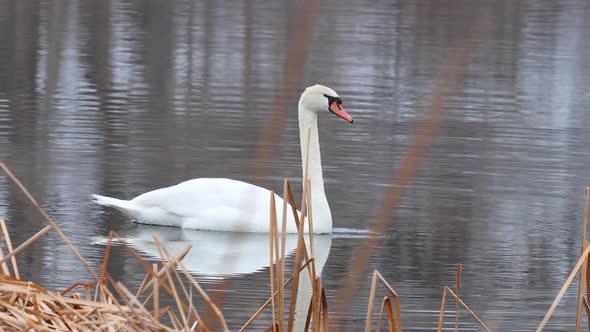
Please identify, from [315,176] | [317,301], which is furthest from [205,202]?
[317,301]

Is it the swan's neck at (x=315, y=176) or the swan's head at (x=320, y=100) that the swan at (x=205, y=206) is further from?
the swan's head at (x=320, y=100)

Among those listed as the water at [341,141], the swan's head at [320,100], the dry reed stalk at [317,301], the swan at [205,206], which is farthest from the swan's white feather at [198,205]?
the dry reed stalk at [317,301]

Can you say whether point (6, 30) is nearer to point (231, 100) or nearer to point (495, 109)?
point (231, 100)

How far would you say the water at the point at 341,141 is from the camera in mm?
6680

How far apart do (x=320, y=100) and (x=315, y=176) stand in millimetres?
523

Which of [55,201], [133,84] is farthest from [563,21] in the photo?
[55,201]

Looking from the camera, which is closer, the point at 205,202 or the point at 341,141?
the point at 205,202

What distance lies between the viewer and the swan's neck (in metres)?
7.57

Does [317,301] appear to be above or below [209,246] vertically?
above

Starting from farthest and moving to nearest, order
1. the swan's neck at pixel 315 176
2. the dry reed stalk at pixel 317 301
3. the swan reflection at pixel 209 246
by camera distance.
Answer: the swan's neck at pixel 315 176, the swan reflection at pixel 209 246, the dry reed stalk at pixel 317 301

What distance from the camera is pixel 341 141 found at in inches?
417

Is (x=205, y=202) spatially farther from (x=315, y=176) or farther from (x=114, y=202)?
(x=315, y=176)

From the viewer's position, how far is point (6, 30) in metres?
18.4

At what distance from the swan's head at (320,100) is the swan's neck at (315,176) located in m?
0.04
